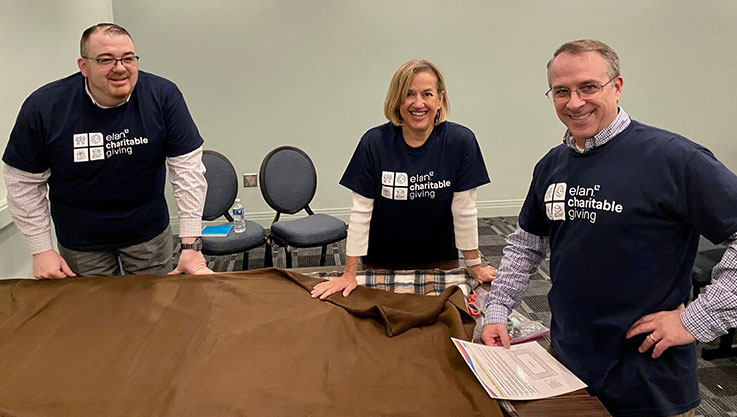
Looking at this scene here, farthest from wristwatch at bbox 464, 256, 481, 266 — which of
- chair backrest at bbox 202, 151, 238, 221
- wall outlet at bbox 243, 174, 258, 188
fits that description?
wall outlet at bbox 243, 174, 258, 188

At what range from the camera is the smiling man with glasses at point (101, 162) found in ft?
5.93

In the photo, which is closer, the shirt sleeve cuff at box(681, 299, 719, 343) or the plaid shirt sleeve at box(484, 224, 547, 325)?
the shirt sleeve cuff at box(681, 299, 719, 343)

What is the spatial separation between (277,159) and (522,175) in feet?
8.44

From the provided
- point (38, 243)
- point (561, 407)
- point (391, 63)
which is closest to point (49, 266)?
point (38, 243)

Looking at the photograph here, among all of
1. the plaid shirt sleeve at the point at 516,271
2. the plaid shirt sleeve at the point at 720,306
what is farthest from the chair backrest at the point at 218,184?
the plaid shirt sleeve at the point at 720,306

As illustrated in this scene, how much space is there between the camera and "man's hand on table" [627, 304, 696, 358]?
108 centimetres

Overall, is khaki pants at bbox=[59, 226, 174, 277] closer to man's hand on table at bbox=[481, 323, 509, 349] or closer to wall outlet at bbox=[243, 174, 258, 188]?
man's hand on table at bbox=[481, 323, 509, 349]

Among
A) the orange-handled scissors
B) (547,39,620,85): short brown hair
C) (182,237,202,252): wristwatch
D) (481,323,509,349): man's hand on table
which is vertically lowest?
the orange-handled scissors

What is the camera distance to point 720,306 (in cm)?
104

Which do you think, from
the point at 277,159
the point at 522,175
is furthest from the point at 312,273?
the point at 522,175

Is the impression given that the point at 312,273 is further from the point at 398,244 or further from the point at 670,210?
the point at 670,210

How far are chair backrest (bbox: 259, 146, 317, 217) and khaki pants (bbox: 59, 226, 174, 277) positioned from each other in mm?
1364

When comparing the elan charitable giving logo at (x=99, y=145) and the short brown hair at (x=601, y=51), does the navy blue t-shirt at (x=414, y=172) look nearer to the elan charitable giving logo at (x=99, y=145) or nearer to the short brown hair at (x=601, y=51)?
the short brown hair at (x=601, y=51)

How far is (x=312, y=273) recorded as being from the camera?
6.15ft
